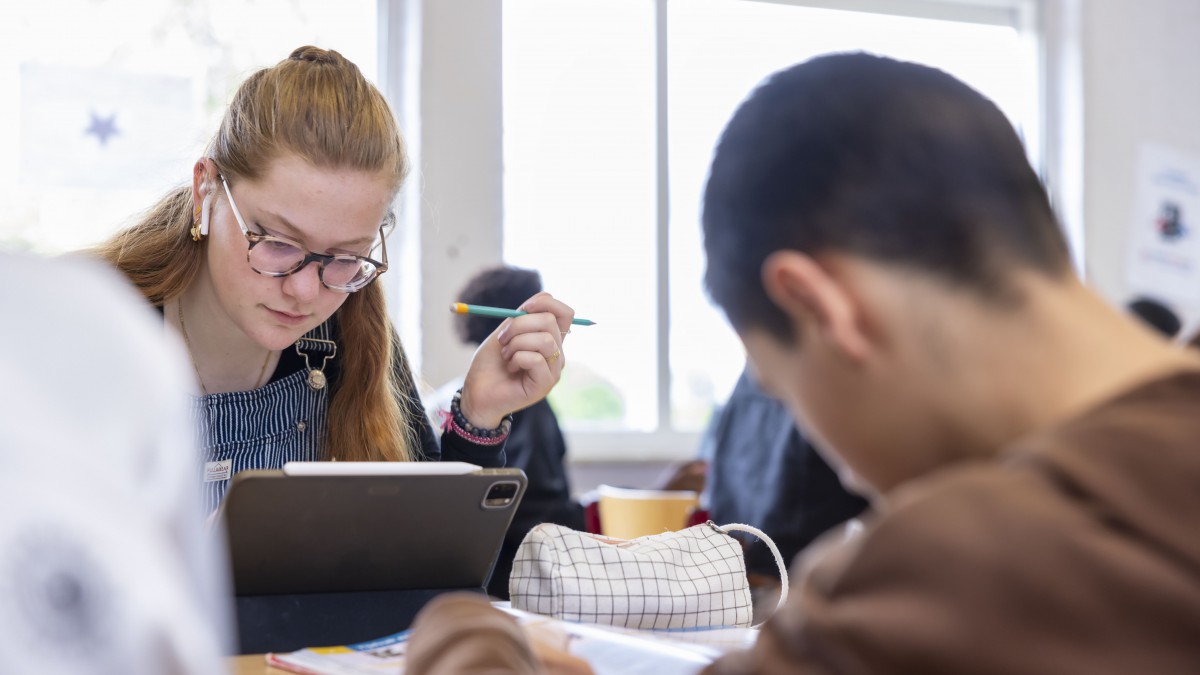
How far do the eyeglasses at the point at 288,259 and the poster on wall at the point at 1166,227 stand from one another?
3.90 meters

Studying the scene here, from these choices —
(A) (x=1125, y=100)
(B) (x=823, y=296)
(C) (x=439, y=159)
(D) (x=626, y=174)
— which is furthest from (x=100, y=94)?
(A) (x=1125, y=100)

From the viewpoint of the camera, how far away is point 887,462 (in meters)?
0.69

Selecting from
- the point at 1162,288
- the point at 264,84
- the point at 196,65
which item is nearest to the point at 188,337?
the point at 264,84

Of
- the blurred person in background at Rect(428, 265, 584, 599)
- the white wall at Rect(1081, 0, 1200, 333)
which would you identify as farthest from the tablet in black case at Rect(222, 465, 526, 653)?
the white wall at Rect(1081, 0, 1200, 333)

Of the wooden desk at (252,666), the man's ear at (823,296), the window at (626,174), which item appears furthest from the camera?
the window at (626,174)

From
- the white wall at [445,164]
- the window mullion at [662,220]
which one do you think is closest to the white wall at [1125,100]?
the window mullion at [662,220]

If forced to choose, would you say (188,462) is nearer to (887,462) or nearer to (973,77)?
(887,462)

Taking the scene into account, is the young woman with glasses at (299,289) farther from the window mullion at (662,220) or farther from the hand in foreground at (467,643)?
the window mullion at (662,220)

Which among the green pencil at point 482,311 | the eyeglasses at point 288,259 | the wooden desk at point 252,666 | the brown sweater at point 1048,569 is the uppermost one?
the eyeglasses at point 288,259

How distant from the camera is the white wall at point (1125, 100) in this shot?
15.0ft

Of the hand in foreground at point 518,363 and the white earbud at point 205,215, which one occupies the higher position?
the white earbud at point 205,215

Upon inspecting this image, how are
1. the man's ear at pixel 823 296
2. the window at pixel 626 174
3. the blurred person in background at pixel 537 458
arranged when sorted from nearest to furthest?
the man's ear at pixel 823 296 < the blurred person in background at pixel 537 458 < the window at pixel 626 174

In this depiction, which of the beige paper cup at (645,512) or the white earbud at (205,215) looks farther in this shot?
the beige paper cup at (645,512)

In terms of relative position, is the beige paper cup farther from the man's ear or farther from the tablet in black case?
the man's ear
